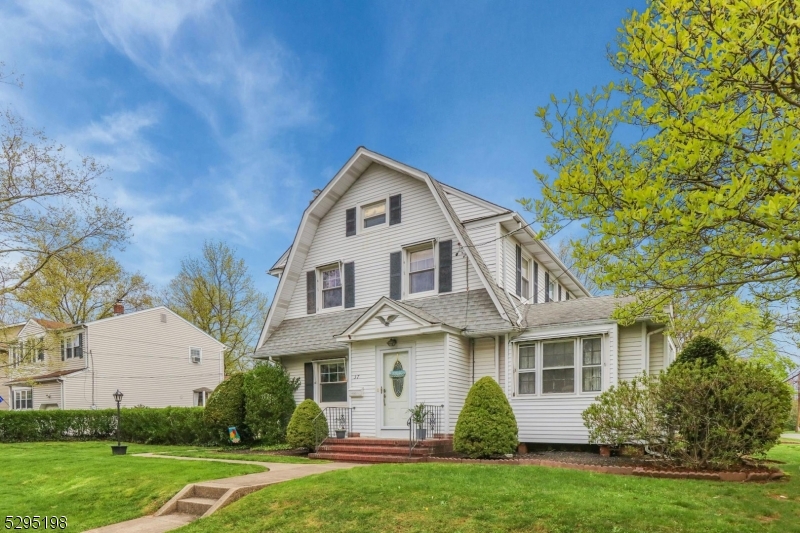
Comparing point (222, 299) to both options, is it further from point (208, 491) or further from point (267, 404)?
point (208, 491)

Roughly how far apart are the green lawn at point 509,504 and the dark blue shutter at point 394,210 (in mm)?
7933

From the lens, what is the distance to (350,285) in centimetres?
1493

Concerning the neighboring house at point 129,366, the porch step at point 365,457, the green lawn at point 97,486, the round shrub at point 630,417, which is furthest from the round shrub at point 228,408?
the neighboring house at point 129,366

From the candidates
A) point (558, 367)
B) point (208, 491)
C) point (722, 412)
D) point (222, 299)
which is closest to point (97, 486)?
point (208, 491)

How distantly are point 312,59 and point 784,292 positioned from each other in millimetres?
17447

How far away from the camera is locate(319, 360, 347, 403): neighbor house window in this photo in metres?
14.3

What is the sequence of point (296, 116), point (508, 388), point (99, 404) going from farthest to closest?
point (99, 404)
point (296, 116)
point (508, 388)

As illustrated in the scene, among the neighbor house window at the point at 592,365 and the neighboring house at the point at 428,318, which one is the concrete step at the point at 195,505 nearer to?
the neighboring house at the point at 428,318

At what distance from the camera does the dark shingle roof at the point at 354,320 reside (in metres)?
12.3

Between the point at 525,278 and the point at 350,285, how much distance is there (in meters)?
5.15

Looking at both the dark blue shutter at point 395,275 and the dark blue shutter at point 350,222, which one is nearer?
the dark blue shutter at point 395,275

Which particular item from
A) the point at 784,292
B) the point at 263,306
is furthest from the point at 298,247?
the point at 263,306

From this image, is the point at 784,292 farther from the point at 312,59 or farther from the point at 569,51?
the point at 312,59

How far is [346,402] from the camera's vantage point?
45.9 feet
